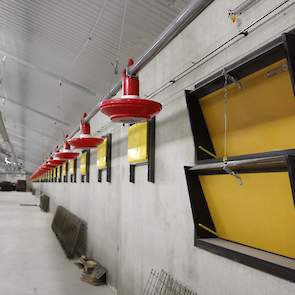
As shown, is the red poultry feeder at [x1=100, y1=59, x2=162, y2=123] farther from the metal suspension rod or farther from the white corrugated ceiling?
the white corrugated ceiling

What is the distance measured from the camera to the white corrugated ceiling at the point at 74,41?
3.11 metres

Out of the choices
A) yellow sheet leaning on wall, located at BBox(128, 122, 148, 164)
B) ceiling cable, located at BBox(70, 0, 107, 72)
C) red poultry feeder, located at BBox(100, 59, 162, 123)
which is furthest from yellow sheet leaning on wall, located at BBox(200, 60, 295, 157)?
ceiling cable, located at BBox(70, 0, 107, 72)

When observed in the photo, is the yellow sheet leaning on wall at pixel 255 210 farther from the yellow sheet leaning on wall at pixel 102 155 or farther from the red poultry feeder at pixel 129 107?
the yellow sheet leaning on wall at pixel 102 155

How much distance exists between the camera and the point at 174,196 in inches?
105

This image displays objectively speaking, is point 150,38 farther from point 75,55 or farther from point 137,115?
point 137,115

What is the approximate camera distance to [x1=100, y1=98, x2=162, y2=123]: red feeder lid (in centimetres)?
177

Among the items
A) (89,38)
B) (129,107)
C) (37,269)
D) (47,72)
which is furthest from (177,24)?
(37,269)

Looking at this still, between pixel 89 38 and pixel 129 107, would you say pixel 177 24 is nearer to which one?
pixel 129 107

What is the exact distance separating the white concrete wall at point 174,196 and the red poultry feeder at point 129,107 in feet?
1.99

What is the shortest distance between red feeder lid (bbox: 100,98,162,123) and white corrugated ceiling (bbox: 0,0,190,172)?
1.34m

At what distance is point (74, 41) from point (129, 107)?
2.40 metres

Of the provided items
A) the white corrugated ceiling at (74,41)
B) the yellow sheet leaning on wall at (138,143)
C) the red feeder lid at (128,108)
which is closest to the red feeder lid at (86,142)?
the yellow sheet leaning on wall at (138,143)

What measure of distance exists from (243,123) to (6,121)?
11.1m

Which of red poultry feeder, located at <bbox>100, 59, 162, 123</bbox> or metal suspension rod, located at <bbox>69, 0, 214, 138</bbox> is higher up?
metal suspension rod, located at <bbox>69, 0, 214, 138</bbox>
